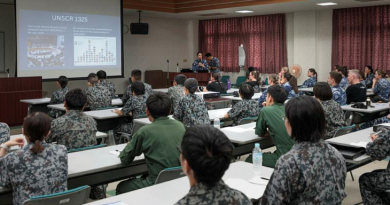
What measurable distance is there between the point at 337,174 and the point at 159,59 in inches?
529

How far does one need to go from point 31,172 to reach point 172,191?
94 cm

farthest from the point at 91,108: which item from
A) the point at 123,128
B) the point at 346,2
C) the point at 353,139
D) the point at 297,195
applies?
the point at 346,2

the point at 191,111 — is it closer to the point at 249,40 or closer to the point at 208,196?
the point at 208,196

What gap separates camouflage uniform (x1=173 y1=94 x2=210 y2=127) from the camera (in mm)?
5562

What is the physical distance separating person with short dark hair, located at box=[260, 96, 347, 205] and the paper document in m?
0.37

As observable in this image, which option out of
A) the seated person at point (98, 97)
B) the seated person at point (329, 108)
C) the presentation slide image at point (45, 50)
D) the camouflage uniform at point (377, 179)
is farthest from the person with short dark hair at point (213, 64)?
the camouflage uniform at point (377, 179)

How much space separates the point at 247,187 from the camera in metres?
2.92

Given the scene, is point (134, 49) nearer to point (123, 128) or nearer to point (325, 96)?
point (123, 128)

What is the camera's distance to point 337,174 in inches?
97.7

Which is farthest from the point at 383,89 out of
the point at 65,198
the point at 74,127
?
the point at 65,198

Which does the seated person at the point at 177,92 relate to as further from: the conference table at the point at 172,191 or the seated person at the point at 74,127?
the conference table at the point at 172,191

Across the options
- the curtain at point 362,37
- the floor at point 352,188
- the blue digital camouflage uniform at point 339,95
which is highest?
the curtain at point 362,37

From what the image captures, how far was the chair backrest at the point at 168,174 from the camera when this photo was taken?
3.15 metres

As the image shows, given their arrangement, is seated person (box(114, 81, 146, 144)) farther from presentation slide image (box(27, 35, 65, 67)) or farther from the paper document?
presentation slide image (box(27, 35, 65, 67))
